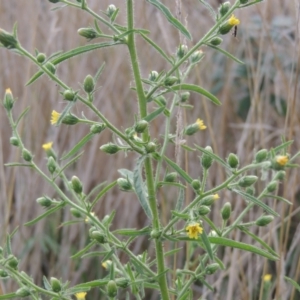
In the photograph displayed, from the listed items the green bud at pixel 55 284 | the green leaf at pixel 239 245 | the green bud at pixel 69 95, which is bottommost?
the green bud at pixel 55 284

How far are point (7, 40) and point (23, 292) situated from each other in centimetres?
47

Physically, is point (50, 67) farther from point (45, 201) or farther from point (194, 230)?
point (194, 230)

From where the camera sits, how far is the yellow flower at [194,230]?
974mm

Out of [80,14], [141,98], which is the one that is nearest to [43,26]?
[80,14]

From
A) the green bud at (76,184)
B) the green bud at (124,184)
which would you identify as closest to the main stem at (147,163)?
the green bud at (124,184)

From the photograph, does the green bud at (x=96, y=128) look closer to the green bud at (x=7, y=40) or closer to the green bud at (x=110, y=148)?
the green bud at (x=110, y=148)

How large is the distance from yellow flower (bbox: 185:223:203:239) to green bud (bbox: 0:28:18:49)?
443 millimetres

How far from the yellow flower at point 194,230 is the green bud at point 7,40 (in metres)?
0.44

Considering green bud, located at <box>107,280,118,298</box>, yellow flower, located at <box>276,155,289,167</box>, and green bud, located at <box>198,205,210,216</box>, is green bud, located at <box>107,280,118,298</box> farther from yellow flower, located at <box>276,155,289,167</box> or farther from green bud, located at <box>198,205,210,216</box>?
yellow flower, located at <box>276,155,289,167</box>

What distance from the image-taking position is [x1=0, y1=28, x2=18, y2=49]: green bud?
0.98m

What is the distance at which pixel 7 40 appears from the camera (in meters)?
0.99

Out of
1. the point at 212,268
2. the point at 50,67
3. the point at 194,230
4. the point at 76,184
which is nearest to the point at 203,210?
the point at 194,230

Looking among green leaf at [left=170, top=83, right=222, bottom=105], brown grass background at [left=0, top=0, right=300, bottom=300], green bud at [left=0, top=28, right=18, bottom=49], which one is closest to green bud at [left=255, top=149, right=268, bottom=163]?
green leaf at [left=170, top=83, right=222, bottom=105]

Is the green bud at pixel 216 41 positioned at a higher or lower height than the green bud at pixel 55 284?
higher
